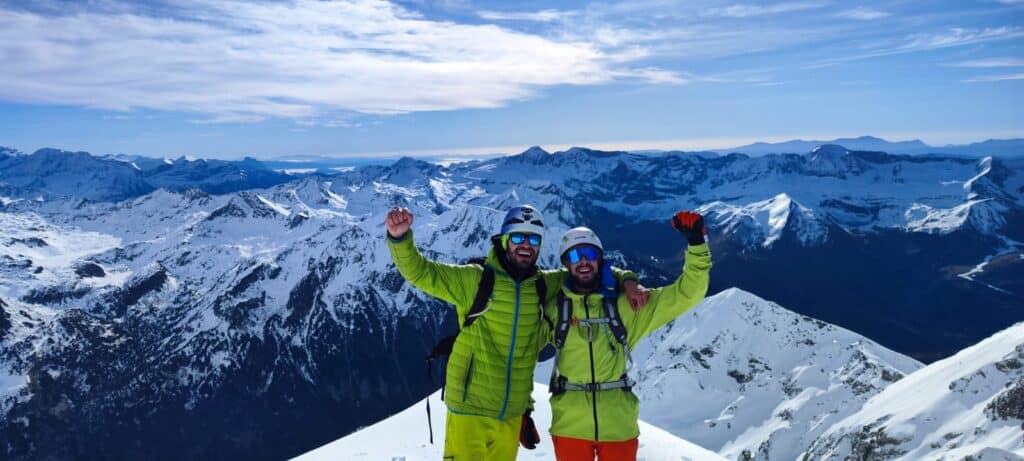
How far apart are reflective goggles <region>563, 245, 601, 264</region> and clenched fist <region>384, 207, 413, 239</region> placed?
2.91m

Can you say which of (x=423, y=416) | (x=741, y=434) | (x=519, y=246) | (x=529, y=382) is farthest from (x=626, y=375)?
(x=741, y=434)

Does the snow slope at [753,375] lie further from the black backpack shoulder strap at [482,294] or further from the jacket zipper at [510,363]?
the black backpack shoulder strap at [482,294]

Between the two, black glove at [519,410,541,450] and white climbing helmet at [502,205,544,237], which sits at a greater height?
white climbing helmet at [502,205,544,237]

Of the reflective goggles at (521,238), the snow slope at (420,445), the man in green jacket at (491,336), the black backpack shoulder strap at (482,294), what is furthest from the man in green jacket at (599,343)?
the snow slope at (420,445)

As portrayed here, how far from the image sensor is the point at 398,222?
389 inches

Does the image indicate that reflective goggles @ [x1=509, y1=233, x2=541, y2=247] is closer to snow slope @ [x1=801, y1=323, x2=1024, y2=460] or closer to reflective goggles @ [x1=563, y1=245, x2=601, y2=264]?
reflective goggles @ [x1=563, y1=245, x2=601, y2=264]

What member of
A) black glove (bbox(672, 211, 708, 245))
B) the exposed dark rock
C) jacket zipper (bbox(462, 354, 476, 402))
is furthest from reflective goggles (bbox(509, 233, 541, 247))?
the exposed dark rock

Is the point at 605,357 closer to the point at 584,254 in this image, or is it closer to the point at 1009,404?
the point at 584,254

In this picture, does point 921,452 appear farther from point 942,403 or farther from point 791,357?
point 791,357

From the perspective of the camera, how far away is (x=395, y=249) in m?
9.99

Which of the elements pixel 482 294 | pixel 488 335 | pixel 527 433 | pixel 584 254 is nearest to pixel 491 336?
pixel 488 335

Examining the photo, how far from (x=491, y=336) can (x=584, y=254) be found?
220 cm

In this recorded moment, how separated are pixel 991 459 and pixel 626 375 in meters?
43.0

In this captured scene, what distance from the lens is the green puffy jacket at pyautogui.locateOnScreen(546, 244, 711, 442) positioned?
1002 cm
